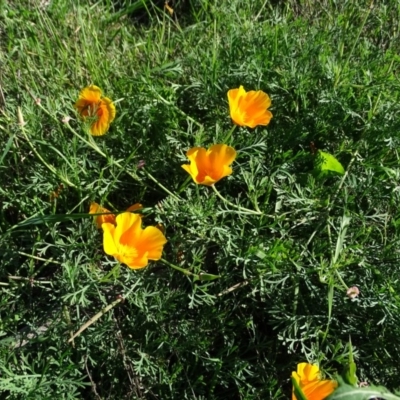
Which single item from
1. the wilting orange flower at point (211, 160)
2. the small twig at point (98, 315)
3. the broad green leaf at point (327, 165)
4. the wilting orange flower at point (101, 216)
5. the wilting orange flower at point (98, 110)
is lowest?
the small twig at point (98, 315)

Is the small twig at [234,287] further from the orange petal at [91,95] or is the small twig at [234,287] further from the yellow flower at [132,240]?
the orange petal at [91,95]

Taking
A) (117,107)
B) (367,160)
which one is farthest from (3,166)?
(367,160)

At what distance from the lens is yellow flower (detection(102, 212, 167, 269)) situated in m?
1.56

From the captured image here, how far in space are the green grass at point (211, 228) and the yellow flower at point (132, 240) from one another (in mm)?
65

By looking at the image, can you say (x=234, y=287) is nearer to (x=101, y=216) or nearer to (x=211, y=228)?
(x=211, y=228)

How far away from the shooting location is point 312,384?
1.49 m

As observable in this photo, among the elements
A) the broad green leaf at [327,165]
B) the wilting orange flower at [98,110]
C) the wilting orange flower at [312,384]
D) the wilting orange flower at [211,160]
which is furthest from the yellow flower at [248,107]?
the wilting orange flower at [312,384]

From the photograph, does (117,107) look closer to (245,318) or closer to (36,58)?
(36,58)

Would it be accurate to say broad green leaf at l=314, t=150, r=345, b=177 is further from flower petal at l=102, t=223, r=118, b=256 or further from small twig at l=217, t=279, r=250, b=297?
flower petal at l=102, t=223, r=118, b=256

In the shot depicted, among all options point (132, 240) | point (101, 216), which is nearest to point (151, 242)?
point (132, 240)

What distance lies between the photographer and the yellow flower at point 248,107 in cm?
171

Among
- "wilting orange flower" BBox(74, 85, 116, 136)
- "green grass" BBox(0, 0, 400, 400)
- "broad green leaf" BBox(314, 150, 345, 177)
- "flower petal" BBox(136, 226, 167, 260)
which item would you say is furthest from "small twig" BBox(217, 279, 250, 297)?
"wilting orange flower" BBox(74, 85, 116, 136)

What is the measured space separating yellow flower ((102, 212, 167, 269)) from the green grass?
0.06 m

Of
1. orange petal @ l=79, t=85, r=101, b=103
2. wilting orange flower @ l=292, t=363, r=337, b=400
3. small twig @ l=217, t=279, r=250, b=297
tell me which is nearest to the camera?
wilting orange flower @ l=292, t=363, r=337, b=400
